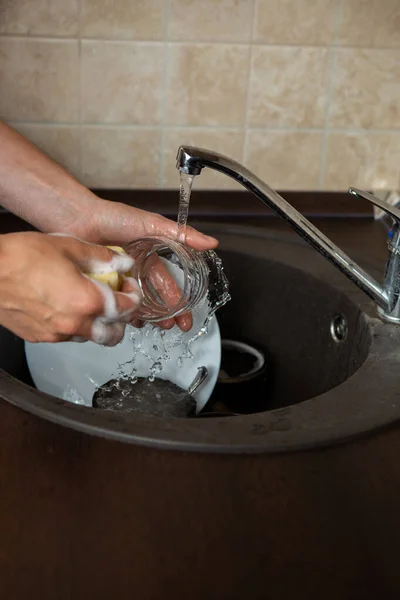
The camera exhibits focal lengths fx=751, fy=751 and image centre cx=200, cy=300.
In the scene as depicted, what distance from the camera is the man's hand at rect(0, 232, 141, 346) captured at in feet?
2.14

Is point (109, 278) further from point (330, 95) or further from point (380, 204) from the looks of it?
point (330, 95)

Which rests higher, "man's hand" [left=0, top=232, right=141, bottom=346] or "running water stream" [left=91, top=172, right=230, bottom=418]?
"man's hand" [left=0, top=232, right=141, bottom=346]

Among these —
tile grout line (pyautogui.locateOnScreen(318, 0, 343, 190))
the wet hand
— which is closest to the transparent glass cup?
the wet hand

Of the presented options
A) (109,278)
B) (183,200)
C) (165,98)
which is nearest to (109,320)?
(109,278)

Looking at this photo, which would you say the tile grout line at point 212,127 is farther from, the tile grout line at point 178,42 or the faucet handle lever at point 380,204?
the faucet handle lever at point 380,204

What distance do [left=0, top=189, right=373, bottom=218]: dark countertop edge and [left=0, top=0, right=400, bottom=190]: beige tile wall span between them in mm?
21

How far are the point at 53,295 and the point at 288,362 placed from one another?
20.2 inches

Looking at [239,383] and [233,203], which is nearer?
[239,383]

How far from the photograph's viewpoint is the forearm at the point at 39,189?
36.9 inches

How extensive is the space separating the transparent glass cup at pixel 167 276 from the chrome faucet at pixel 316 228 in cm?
12

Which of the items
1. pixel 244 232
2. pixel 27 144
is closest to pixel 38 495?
pixel 27 144

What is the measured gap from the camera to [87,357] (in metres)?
0.96

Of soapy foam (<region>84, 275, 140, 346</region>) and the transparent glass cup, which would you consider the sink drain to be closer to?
the transparent glass cup

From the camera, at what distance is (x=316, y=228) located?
0.86 metres
